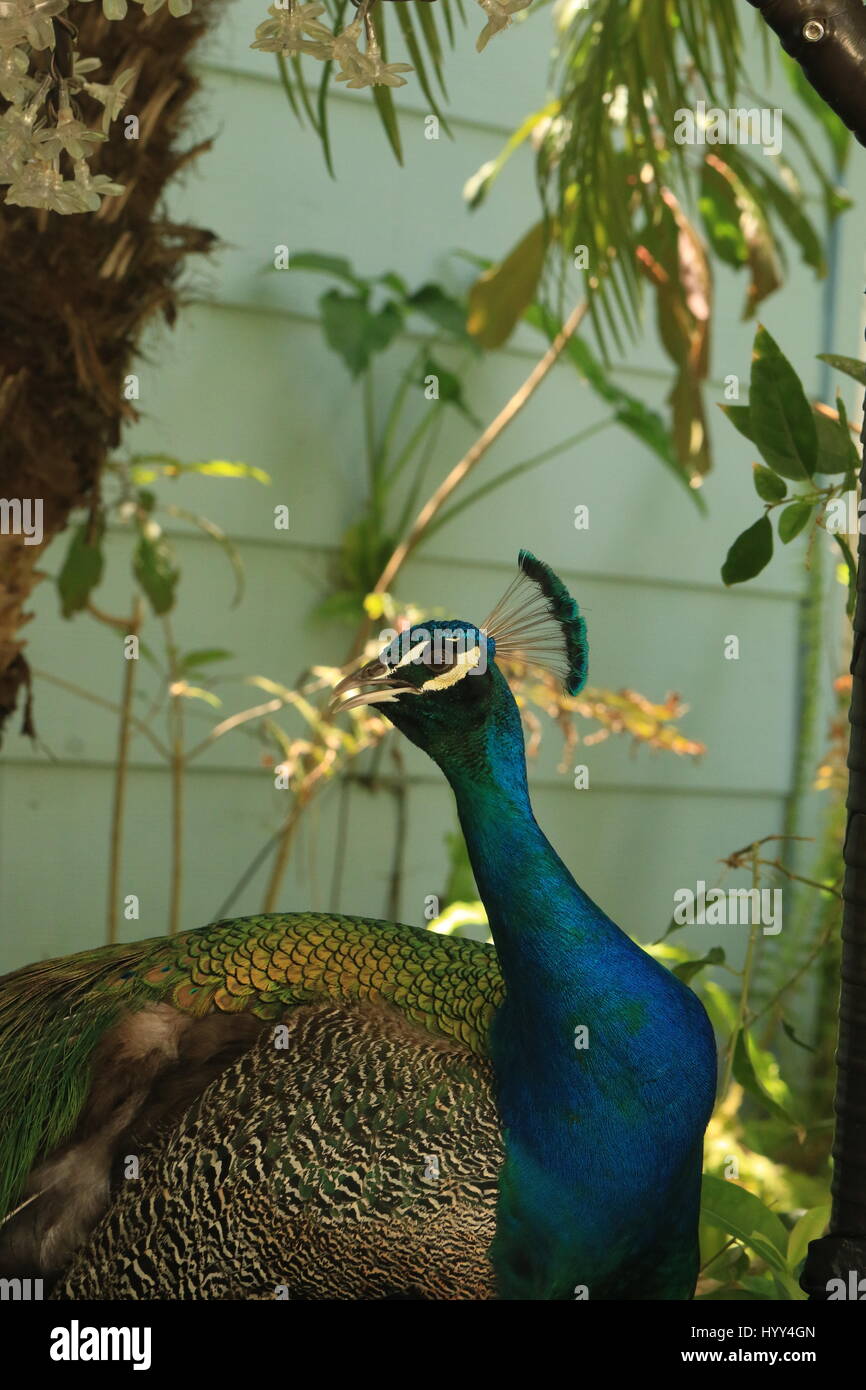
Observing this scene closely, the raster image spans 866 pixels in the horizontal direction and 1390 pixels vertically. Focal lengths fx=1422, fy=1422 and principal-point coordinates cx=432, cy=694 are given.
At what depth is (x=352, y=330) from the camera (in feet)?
8.70

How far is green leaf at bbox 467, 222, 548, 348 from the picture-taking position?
2.56 meters

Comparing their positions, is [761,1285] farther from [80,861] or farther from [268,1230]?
[80,861]

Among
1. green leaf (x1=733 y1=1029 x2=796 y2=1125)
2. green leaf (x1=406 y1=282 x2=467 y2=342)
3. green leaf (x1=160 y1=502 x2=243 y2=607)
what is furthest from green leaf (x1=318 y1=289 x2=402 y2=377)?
green leaf (x1=733 y1=1029 x2=796 y2=1125)

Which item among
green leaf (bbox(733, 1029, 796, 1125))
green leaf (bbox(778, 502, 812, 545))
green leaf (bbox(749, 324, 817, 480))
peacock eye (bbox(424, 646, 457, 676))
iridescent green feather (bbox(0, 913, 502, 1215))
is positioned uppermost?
green leaf (bbox(749, 324, 817, 480))

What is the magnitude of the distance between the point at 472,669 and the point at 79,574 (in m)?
1.20

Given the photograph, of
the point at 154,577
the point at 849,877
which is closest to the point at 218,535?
the point at 154,577

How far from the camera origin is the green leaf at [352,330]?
2.64 m

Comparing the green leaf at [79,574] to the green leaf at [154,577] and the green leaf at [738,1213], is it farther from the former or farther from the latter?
Result: the green leaf at [738,1213]

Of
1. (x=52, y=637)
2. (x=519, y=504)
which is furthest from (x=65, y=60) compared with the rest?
(x=519, y=504)

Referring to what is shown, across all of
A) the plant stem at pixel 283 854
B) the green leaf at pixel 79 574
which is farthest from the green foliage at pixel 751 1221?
the green leaf at pixel 79 574

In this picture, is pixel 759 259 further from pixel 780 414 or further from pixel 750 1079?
A: pixel 750 1079

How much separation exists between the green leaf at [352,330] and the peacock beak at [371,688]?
1584mm

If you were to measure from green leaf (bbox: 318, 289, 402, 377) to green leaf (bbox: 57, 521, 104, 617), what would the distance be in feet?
2.23

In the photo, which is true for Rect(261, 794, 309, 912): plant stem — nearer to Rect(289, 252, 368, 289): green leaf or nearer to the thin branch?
the thin branch
